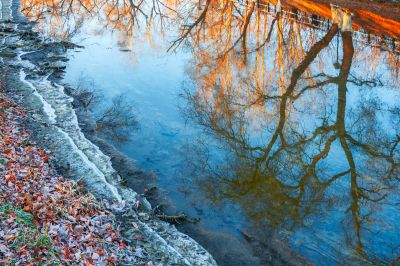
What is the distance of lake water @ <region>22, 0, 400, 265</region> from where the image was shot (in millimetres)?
8719

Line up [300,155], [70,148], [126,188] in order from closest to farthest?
[126,188], [70,148], [300,155]

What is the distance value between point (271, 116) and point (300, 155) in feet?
7.15

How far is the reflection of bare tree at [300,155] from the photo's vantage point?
30.0 feet

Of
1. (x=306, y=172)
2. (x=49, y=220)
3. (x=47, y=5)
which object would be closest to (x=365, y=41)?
(x=306, y=172)

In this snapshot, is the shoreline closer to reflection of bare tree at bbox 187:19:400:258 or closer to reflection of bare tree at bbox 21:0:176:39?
reflection of bare tree at bbox 187:19:400:258

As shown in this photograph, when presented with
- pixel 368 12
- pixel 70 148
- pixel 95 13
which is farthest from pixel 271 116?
pixel 95 13

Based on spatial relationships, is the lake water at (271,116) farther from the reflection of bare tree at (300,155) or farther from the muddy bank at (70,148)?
the muddy bank at (70,148)

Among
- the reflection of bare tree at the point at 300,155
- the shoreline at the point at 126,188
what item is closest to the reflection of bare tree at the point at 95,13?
the shoreline at the point at 126,188

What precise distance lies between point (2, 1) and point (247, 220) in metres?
25.9

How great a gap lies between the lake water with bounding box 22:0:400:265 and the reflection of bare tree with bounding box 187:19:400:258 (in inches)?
1.5

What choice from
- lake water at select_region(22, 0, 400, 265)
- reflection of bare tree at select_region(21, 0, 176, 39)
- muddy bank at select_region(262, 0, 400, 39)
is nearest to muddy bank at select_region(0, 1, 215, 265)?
lake water at select_region(22, 0, 400, 265)

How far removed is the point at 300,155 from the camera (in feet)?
36.4

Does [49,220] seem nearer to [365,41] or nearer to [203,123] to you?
[203,123]

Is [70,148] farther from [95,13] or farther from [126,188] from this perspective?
[95,13]
